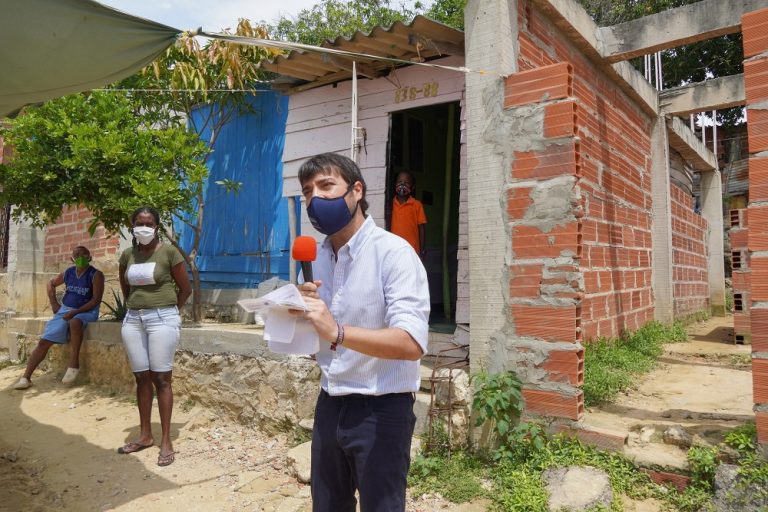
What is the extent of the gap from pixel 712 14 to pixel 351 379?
5.11 metres

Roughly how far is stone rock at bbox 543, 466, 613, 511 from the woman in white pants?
9.61ft

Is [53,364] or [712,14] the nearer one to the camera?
[712,14]

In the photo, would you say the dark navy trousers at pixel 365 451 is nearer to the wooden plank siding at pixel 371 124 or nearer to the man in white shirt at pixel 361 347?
the man in white shirt at pixel 361 347

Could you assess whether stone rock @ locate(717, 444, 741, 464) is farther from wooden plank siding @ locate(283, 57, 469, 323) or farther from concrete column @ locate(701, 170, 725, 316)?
concrete column @ locate(701, 170, 725, 316)

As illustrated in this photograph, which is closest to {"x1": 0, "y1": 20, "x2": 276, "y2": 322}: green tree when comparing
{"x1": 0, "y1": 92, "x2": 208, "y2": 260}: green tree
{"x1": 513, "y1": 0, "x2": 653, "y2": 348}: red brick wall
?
{"x1": 0, "y1": 92, "x2": 208, "y2": 260}: green tree

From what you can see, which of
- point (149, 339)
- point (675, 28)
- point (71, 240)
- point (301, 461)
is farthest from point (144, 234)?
point (71, 240)

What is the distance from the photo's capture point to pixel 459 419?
13.1 feet

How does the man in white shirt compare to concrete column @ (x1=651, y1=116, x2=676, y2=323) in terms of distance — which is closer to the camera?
the man in white shirt

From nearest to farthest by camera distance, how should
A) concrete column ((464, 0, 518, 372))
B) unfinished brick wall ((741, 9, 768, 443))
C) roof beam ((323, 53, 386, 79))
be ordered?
unfinished brick wall ((741, 9, 768, 443)) < concrete column ((464, 0, 518, 372)) < roof beam ((323, 53, 386, 79))

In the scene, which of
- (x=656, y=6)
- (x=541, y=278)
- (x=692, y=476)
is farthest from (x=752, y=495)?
(x=656, y=6)

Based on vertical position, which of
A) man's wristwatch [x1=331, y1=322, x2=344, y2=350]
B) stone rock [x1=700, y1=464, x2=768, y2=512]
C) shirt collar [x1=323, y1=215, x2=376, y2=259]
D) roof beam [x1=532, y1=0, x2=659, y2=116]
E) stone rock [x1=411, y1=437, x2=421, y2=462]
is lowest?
stone rock [x1=411, y1=437, x2=421, y2=462]

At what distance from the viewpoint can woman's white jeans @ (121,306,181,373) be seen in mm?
4305

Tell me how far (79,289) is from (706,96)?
8.56 meters

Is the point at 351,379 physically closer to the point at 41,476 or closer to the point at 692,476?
the point at 692,476
